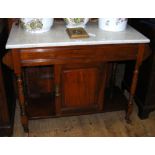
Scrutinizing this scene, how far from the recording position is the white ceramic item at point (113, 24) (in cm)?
149

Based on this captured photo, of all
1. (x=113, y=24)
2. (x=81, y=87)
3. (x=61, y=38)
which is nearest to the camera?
(x=61, y=38)

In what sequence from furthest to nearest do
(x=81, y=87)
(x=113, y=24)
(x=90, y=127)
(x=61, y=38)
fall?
(x=90, y=127)
(x=81, y=87)
(x=113, y=24)
(x=61, y=38)

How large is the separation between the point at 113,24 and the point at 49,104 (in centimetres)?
83

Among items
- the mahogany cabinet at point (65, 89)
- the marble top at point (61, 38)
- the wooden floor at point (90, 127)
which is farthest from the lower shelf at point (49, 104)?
the marble top at point (61, 38)

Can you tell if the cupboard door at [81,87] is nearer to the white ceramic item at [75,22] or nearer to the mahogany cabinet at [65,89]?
the mahogany cabinet at [65,89]

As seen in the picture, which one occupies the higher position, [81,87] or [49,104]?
[81,87]

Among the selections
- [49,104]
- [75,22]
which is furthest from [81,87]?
[75,22]

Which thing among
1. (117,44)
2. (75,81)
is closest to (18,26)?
(75,81)

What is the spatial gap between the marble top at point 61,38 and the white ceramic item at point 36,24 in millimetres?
28

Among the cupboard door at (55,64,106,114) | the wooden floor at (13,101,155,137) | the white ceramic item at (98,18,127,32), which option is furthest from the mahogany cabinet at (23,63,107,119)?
the white ceramic item at (98,18,127,32)

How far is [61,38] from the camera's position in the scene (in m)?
1.39

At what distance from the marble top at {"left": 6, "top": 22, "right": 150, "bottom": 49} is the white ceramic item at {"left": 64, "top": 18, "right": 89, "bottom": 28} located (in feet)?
0.15

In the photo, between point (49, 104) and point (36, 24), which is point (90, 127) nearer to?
point (49, 104)
